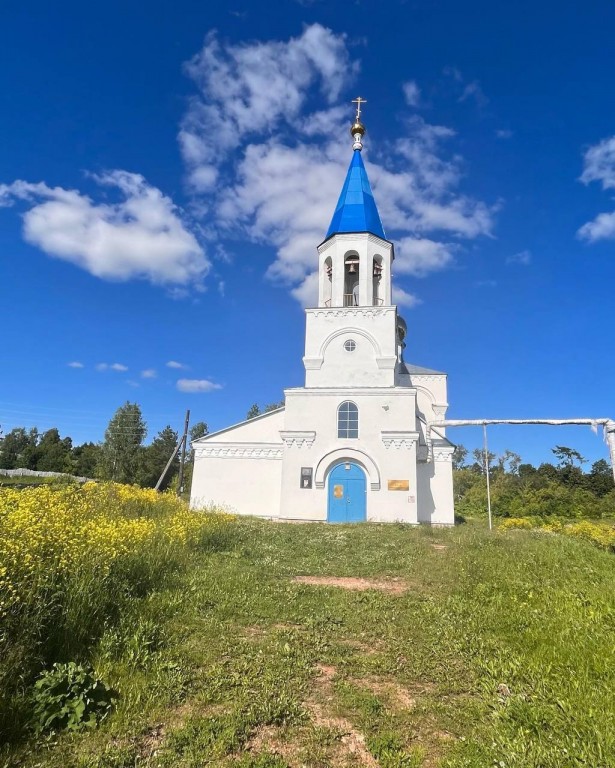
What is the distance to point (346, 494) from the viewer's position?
61.6 feet

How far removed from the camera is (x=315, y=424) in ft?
64.2

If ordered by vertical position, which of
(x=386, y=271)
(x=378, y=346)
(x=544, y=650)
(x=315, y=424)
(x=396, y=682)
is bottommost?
(x=396, y=682)

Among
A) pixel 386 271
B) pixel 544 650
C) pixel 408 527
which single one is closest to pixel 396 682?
pixel 544 650

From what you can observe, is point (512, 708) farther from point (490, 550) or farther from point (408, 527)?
point (408, 527)

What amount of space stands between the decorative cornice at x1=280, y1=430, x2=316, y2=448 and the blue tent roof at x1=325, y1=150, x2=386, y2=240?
9.58 metres

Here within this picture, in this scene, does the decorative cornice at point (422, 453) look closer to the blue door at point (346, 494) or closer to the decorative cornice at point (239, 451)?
the blue door at point (346, 494)

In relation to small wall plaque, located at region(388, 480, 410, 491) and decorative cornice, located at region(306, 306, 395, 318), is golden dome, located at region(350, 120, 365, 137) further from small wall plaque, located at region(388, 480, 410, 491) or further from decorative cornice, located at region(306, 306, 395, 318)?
small wall plaque, located at region(388, 480, 410, 491)

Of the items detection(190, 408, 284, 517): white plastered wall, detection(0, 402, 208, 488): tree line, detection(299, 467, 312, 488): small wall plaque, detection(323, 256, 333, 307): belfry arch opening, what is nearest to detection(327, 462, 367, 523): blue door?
detection(299, 467, 312, 488): small wall plaque

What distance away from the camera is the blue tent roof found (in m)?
22.0

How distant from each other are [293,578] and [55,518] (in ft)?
13.2

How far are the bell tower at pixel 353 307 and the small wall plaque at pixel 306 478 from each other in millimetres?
3783

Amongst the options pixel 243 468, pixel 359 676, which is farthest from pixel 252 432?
pixel 359 676

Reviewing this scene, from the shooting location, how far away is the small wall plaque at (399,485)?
60.1 feet


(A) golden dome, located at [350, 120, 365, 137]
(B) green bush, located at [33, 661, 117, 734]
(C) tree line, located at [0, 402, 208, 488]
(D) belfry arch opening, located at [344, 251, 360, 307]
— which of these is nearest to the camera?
(B) green bush, located at [33, 661, 117, 734]
